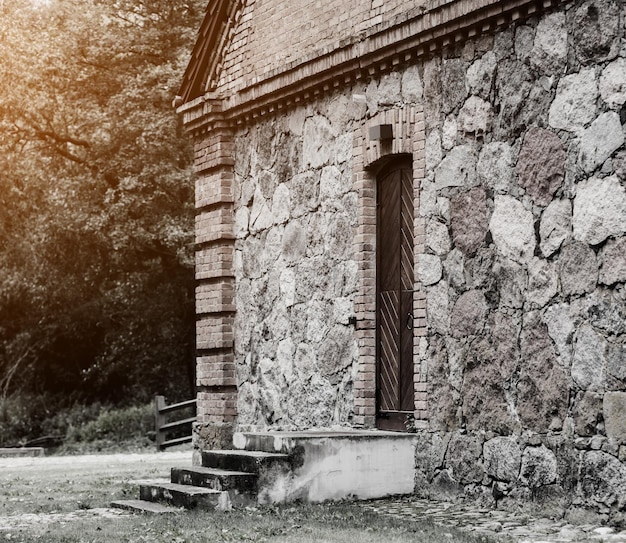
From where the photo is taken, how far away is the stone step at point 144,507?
35.2 feet

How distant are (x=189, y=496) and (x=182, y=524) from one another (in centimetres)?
91

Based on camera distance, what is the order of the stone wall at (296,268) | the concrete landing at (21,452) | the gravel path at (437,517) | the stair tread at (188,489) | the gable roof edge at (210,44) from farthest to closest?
the concrete landing at (21,452), the gable roof edge at (210,44), the stone wall at (296,268), the stair tread at (188,489), the gravel path at (437,517)

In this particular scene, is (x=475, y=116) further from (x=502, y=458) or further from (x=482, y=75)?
(x=502, y=458)

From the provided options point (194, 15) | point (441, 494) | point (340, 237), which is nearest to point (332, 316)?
point (340, 237)

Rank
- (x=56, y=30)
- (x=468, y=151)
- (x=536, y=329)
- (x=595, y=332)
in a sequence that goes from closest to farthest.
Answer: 1. (x=595, y=332)
2. (x=536, y=329)
3. (x=468, y=151)
4. (x=56, y=30)

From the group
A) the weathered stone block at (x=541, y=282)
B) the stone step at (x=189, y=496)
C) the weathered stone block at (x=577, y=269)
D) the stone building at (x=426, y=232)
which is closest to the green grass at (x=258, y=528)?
the stone step at (x=189, y=496)

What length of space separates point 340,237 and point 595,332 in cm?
403

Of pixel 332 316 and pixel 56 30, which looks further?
pixel 56 30

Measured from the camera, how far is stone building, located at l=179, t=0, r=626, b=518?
9.73 metres

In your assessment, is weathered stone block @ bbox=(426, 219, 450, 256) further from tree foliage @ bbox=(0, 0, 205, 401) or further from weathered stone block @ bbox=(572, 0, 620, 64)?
tree foliage @ bbox=(0, 0, 205, 401)

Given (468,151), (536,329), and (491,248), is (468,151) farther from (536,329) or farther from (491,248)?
(536,329)

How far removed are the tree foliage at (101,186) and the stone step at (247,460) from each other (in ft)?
42.1

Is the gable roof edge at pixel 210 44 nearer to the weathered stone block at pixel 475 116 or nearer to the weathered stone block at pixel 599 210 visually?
the weathered stone block at pixel 475 116

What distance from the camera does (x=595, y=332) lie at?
961 centimetres
